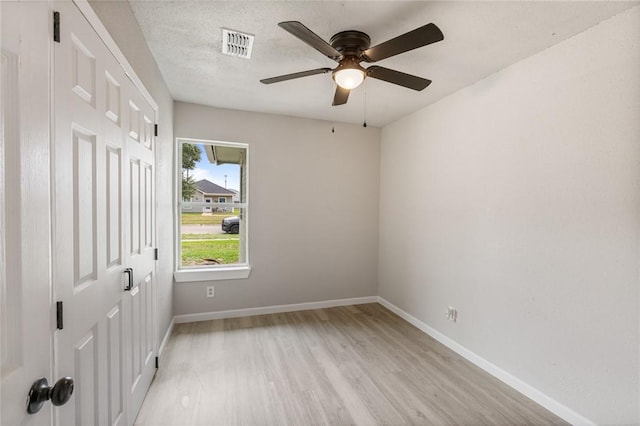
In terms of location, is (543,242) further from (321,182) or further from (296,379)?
(321,182)

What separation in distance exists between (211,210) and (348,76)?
2415 mm

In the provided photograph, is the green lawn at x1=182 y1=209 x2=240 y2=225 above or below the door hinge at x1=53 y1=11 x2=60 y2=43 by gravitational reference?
below

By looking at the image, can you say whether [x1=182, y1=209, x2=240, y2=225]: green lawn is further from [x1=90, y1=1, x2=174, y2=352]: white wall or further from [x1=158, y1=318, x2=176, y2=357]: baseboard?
[x1=158, y1=318, x2=176, y2=357]: baseboard

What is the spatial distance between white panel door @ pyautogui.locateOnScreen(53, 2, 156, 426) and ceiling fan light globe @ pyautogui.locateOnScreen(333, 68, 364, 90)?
125cm

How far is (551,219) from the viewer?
200cm

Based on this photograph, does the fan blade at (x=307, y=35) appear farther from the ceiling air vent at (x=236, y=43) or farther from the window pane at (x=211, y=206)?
the window pane at (x=211, y=206)

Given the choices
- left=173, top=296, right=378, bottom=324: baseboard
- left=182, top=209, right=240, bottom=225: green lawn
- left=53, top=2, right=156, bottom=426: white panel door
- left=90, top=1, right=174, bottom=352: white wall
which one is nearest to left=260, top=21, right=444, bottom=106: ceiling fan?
left=90, top=1, right=174, bottom=352: white wall

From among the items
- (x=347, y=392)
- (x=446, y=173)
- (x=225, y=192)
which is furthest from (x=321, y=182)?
(x=347, y=392)

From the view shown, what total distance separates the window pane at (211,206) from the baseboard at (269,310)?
1.99ft

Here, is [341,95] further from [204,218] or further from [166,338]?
[166,338]

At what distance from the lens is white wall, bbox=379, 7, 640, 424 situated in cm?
165

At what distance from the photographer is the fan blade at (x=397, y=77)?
1.87 meters

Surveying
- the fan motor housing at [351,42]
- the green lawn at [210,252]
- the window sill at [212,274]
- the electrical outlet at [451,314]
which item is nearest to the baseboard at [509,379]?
the electrical outlet at [451,314]

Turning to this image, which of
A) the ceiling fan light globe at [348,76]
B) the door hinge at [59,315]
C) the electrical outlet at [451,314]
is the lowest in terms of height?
the electrical outlet at [451,314]
